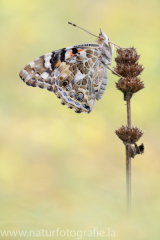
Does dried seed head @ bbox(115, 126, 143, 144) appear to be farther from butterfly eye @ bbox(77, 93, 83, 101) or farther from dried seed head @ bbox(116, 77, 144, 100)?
butterfly eye @ bbox(77, 93, 83, 101)

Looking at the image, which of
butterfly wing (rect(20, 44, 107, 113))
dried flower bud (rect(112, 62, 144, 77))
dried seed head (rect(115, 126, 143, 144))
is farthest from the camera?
butterfly wing (rect(20, 44, 107, 113))

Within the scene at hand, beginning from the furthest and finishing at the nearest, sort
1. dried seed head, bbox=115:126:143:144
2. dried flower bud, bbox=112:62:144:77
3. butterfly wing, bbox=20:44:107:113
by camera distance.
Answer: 1. butterfly wing, bbox=20:44:107:113
2. dried flower bud, bbox=112:62:144:77
3. dried seed head, bbox=115:126:143:144

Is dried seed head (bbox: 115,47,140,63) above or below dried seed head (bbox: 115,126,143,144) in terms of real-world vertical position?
above

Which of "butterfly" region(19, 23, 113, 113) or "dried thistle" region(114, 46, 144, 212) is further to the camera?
"butterfly" region(19, 23, 113, 113)

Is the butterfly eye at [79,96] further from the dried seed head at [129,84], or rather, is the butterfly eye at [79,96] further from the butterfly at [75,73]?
the dried seed head at [129,84]

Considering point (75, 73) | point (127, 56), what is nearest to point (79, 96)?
point (75, 73)

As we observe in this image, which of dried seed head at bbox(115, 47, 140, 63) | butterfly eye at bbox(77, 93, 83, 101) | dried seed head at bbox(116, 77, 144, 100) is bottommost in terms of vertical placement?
dried seed head at bbox(116, 77, 144, 100)

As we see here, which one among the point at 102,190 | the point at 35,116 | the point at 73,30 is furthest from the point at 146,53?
the point at 102,190

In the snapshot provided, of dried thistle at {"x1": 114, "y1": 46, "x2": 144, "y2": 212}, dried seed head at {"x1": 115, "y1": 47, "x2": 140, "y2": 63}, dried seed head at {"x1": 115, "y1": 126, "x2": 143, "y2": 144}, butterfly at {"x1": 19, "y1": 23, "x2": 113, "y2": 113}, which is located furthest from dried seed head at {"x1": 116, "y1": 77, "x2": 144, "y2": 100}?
butterfly at {"x1": 19, "y1": 23, "x2": 113, "y2": 113}
